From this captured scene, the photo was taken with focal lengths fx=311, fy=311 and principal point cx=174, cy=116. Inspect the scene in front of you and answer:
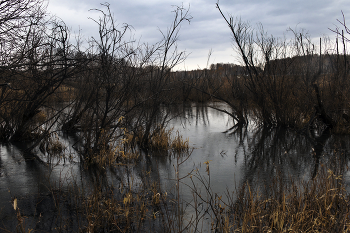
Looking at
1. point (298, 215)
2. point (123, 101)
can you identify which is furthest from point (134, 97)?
point (298, 215)

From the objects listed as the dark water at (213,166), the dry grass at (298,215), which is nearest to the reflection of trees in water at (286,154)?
the dark water at (213,166)

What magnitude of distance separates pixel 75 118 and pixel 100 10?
227 inches

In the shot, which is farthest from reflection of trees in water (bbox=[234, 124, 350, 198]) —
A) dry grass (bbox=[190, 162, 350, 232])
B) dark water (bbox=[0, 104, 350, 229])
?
dry grass (bbox=[190, 162, 350, 232])

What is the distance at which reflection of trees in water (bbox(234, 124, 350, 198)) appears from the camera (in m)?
5.80

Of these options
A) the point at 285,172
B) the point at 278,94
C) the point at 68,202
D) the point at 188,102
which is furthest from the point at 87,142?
the point at 188,102

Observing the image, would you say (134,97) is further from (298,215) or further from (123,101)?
(298,215)

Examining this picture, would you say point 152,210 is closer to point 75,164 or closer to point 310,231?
point 310,231

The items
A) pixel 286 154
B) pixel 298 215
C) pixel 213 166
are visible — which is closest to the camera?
pixel 298 215

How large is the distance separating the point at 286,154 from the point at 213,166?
2.23m

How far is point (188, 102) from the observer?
76.6 ft

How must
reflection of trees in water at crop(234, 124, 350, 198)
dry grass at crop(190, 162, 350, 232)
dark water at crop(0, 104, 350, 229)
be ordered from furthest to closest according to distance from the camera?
reflection of trees in water at crop(234, 124, 350, 198) < dark water at crop(0, 104, 350, 229) < dry grass at crop(190, 162, 350, 232)

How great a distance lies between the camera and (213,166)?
264 inches

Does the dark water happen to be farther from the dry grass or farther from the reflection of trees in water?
the dry grass

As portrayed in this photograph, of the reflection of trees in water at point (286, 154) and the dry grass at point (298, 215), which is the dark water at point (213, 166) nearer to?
the reflection of trees in water at point (286, 154)
